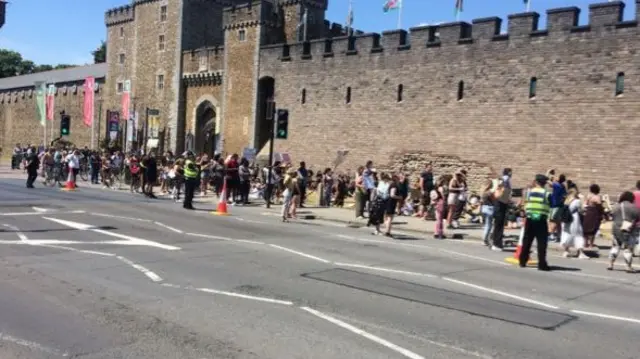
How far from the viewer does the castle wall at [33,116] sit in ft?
187

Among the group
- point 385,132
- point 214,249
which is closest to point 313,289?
point 214,249

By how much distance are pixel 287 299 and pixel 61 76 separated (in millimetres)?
64268

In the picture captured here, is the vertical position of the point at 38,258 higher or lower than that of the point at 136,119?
lower

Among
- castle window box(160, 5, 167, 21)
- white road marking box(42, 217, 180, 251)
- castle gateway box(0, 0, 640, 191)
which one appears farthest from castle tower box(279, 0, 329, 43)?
white road marking box(42, 217, 180, 251)

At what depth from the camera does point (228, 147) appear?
125 ft

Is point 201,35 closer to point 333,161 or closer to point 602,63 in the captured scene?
point 333,161

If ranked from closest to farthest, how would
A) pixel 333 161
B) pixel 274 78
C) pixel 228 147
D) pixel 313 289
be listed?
pixel 313 289, pixel 333 161, pixel 274 78, pixel 228 147

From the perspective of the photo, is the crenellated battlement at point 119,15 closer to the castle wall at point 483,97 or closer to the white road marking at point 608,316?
the castle wall at point 483,97

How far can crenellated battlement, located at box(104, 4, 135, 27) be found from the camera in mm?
50406

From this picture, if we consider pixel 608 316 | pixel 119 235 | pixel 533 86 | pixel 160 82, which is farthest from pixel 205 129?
pixel 608 316

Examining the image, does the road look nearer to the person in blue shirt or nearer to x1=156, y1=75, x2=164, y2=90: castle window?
the person in blue shirt

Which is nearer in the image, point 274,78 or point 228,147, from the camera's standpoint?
point 274,78

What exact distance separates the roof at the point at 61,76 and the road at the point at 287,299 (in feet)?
157

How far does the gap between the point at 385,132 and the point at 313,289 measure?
2036 cm
